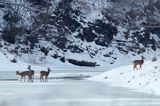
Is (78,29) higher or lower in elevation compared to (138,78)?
higher

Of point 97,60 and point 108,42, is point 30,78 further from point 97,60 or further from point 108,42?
point 108,42

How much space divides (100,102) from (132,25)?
49.0m

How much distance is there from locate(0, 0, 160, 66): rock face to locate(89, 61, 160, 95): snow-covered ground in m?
20.1

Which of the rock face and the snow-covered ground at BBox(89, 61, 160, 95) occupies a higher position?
the rock face

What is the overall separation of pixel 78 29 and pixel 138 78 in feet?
109

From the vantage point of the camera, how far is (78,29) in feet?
191

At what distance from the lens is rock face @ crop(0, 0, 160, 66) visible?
52.2 metres

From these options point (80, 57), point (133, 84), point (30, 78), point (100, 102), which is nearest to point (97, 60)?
point (80, 57)

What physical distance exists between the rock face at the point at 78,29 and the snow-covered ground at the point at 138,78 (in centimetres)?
2010

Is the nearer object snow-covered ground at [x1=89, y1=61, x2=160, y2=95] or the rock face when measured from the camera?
snow-covered ground at [x1=89, y1=61, x2=160, y2=95]

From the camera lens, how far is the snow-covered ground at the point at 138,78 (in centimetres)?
2251

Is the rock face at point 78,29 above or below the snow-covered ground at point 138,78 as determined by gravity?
above

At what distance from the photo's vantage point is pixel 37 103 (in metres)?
15.6

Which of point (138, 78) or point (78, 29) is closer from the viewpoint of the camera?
point (138, 78)
